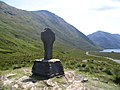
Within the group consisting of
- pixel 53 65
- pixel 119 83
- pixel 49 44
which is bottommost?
pixel 119 83

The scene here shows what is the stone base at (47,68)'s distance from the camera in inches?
1141

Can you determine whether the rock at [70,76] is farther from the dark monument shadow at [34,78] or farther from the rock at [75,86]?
the dark monument shadow at [34,78]

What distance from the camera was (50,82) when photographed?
26.6 m

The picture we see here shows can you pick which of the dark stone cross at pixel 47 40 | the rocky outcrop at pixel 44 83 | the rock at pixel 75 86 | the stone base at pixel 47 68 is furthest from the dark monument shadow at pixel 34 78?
the rock at pixel 75 86

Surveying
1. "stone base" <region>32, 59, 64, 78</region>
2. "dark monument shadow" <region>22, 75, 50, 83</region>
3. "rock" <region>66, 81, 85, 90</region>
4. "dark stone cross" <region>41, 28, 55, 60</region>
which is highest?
"dark stone cross" <region>41, 28, 55, 60</region>

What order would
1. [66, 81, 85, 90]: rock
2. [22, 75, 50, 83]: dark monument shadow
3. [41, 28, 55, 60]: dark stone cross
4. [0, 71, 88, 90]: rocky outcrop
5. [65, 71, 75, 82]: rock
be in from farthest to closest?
[41, 28, 55, 60]: dark stone cross → [65, 71, 75, 82]: rock → [22, 75, 50, 83]: dark monument shadow → [66, 81, 85, 90]: rock → [0, 71, 88, 90]: rocky outcrop

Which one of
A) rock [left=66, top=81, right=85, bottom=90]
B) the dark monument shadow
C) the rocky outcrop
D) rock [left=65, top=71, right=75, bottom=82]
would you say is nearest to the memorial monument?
the dark monument shadow

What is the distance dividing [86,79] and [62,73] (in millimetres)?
3563

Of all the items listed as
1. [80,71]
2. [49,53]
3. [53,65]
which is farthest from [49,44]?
[80,71]

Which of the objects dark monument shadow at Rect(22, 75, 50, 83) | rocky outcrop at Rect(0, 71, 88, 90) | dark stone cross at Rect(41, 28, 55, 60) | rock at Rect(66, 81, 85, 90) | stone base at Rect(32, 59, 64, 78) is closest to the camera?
rocky outcrop at Rect(0, 71, 88, 90)

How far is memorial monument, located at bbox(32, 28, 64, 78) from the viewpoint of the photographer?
29.1 metres

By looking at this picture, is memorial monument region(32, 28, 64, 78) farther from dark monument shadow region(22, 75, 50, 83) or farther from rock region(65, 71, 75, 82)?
rock region(65, 71, 75, 82)

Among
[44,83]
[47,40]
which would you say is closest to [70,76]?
[44,83]

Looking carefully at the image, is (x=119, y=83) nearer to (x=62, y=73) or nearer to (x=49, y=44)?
(x=62, y=73)
